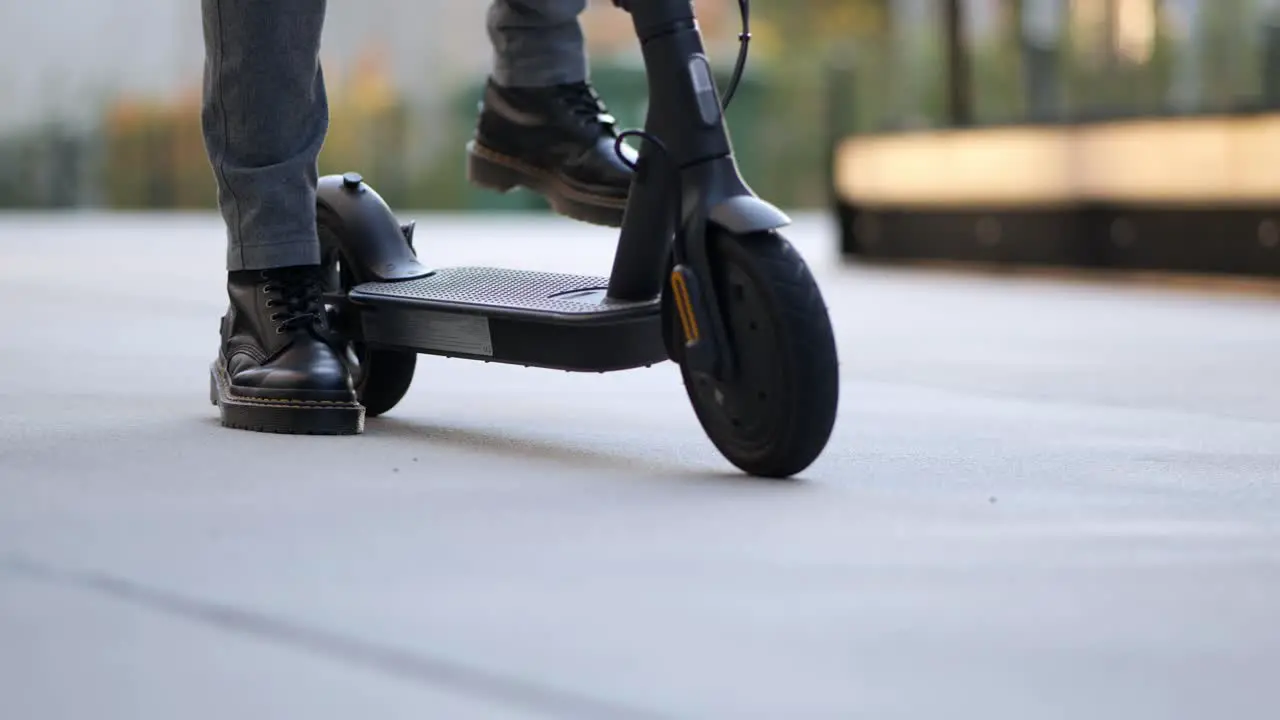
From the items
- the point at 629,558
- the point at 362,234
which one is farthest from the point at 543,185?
the point at 629,558

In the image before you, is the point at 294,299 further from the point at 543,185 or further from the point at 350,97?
the point at 350,97

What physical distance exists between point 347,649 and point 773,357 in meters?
0.67

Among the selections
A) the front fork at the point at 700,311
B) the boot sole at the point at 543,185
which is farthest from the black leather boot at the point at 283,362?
the front fork at the point at 700,311

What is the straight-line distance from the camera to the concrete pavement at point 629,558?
1072mm

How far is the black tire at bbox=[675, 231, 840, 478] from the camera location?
1720 mm

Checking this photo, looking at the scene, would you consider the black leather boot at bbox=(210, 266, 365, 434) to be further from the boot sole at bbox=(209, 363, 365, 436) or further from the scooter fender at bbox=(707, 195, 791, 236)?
the scooter fender at bbox=(707, 195, 791, 236)

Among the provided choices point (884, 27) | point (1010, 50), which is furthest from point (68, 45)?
point (1010, 50)

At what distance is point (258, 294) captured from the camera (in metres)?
2.20

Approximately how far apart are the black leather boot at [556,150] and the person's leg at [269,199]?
20 cm

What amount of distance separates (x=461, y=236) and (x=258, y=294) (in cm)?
753

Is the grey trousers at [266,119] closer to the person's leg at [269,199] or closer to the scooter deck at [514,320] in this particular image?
the person's leg at [269,199]

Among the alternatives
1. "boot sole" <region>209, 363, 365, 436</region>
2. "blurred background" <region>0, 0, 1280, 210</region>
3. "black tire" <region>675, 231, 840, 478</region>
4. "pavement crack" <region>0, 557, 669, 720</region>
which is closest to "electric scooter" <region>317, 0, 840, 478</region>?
"black tire" <region>675, 231, 840, 478</region>

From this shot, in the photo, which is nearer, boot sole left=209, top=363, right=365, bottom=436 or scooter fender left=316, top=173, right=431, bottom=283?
boot sole left=209, top=363, right=365, bottom=436

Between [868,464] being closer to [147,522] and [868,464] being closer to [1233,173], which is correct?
[147,522]
